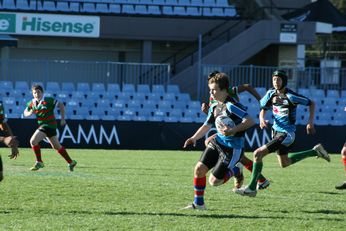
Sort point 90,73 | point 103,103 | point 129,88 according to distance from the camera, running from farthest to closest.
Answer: point 90,73 → point 129,88 → point 103,103

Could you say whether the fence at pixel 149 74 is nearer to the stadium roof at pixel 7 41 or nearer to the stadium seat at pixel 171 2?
the stadium roof at pixel 7 41

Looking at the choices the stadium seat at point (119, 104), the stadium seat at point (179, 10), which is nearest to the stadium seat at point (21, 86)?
the stadium seat at point (119, 104)

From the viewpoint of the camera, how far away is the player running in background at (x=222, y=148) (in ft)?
30.9

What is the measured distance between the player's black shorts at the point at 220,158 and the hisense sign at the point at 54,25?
2100 centimetres

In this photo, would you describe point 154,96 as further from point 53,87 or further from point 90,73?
point 90,73

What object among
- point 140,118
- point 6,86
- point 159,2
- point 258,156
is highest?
point 159,2

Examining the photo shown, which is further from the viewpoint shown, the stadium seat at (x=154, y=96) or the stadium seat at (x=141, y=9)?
the stadium seat at (x=141, y=9)

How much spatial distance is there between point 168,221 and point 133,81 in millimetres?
20959

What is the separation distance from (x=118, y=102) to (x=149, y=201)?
1643 centimetres

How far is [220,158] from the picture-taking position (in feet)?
31.6

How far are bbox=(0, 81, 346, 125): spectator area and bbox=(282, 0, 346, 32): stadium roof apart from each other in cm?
Answer: 545

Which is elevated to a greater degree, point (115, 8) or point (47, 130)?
point (115, 8)

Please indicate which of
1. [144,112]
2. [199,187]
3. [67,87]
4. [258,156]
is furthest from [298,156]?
[67,87]

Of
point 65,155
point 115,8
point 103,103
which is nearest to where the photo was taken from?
point 65,155
